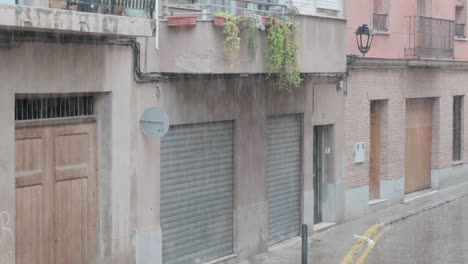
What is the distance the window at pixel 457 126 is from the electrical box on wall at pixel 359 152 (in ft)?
23.8

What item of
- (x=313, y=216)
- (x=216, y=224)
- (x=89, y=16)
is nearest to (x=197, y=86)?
(x=216, y=224)

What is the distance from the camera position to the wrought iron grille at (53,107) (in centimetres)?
1040

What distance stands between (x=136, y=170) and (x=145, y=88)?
120 centimetres

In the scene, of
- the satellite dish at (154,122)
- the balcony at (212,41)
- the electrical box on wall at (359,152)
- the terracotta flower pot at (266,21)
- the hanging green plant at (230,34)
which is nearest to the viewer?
the satellite dish at (154,122)

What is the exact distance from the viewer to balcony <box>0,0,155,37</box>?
885cm

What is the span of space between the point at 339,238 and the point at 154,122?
6313 mm

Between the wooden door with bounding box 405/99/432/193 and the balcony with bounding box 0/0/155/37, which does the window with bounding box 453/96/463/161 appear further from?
the balcony with bounding box 0/0/155/37

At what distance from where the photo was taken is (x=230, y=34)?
40.8ft

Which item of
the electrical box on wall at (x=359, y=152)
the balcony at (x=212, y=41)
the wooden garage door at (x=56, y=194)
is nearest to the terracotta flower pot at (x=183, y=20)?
the balcony at (x=212, y=41)

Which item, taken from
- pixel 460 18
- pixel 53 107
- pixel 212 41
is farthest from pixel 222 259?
pixel 460 18

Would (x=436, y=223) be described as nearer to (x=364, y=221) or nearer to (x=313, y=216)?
(x=364, y=221)

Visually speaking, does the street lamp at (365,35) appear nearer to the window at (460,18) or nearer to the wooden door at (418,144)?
the wooden door at (418,144)

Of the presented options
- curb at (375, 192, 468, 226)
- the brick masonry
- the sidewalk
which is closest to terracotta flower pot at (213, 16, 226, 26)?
the sidewalk

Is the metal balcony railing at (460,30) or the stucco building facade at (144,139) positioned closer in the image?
the stucco building facade at (144,139)
